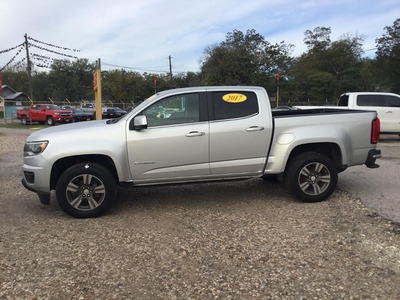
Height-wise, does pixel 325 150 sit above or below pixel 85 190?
above

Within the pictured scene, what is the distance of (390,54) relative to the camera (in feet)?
146

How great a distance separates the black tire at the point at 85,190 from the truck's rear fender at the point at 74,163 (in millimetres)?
127

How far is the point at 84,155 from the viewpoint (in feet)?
16.8

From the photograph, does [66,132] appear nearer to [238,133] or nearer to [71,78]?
[238,133]

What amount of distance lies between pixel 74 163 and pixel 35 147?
55cm

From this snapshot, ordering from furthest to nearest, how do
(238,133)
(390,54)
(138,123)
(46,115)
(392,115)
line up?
(390,54) → (46,115) → (392,115) → (238,133) → (138,123)

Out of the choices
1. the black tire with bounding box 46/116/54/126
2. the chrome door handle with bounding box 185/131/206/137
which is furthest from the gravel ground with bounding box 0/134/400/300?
the black tire with bounding box 46/116/54/126

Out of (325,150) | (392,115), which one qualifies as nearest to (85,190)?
(325,150)

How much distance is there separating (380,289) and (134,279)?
7.14 ft

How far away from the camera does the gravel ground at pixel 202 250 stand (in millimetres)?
3307

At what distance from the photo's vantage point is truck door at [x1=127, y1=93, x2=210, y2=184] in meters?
5.18

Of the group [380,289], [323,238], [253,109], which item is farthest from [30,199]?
[380,289]

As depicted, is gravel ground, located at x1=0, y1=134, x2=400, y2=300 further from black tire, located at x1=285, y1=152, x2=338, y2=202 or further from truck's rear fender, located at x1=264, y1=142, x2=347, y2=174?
truck's rear fender, located at x1=264, y1=142, x2=347, y2=174

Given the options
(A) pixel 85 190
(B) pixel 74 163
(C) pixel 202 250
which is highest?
(B) pixel 74 163
